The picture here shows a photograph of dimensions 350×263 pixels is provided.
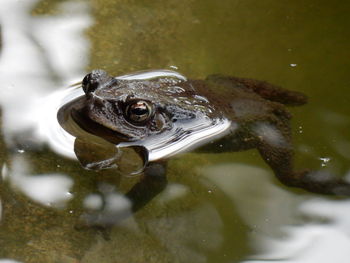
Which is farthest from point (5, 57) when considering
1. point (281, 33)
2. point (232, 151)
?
point (281, 33)

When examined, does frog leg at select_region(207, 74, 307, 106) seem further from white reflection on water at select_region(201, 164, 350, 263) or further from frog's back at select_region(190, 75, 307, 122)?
white reflection on water at select_region(201, 164, 350, 263)

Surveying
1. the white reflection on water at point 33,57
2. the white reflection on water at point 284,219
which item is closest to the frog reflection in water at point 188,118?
the white reflection on water at point 284,219

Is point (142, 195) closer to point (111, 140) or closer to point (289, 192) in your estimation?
point (111, 140)

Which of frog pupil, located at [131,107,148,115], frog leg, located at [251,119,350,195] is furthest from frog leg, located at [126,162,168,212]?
frog leg, located at [251,119,350,195]

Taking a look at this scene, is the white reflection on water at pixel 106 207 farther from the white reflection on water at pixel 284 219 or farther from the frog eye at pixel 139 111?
the white reflection on water at pixel 284 219

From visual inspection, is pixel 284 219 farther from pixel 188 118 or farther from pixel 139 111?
pixel 139 111

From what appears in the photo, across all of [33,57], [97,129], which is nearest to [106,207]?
[97,129]
